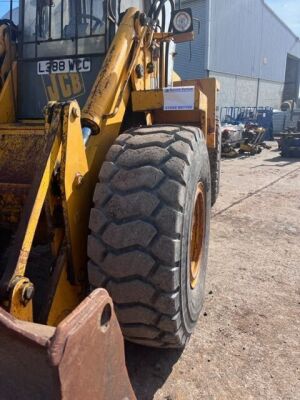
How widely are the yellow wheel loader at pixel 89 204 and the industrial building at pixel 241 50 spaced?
13590 millimetres

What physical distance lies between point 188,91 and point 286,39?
35611 millimetres

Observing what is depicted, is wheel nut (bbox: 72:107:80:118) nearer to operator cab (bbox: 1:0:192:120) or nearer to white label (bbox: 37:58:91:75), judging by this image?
operator cab (bbox: 1:0:192:120)

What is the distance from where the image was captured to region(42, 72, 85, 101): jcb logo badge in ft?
11.1

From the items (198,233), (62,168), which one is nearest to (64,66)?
(62,168)

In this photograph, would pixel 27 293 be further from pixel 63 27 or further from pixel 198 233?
pixel 63 27

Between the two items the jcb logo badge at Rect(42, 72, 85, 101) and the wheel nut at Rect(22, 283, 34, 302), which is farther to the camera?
the jcb logo badge at Rect(42, 72, 85, 101)

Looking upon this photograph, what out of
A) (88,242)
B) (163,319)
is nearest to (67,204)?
(88,242)

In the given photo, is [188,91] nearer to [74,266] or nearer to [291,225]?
[74,266]

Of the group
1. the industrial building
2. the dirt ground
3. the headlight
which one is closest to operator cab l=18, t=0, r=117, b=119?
the headlight

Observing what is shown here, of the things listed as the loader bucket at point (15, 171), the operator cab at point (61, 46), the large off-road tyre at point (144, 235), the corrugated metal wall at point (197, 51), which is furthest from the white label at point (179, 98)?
the corrugated metal wall at point (197, 51)

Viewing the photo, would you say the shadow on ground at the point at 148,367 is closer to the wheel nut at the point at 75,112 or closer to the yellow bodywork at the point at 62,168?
the yellow bodywork at the point at 62,168

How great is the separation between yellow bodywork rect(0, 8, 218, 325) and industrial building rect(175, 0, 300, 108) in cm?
1388

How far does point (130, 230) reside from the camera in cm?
224

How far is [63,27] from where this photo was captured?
139 inches
